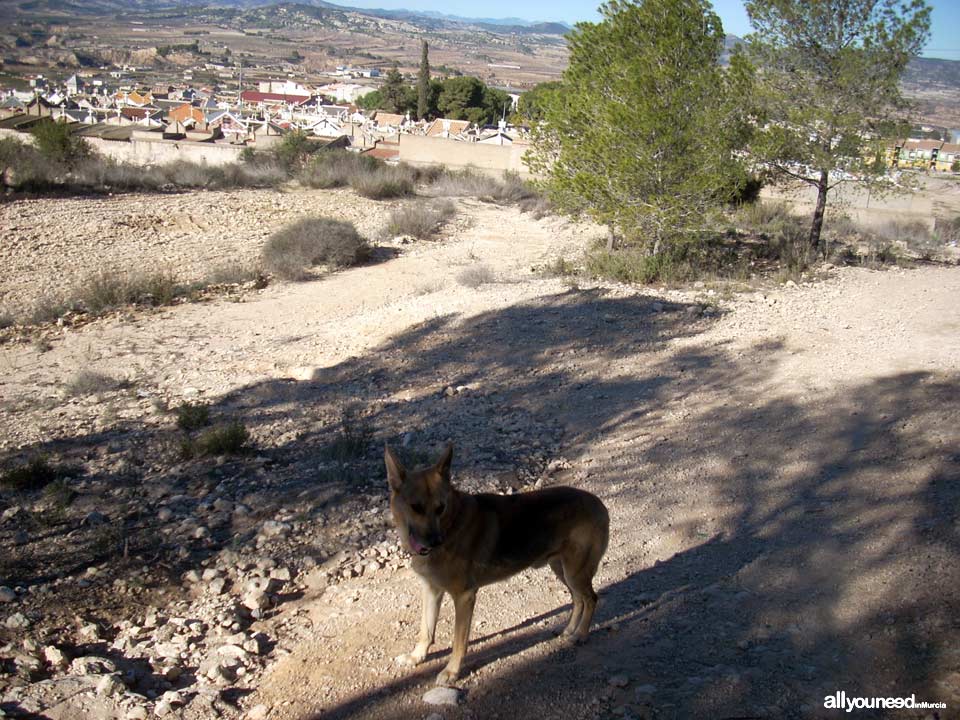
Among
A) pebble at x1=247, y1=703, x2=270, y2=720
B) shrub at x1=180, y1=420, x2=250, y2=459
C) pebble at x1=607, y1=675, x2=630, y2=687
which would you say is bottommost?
shrub at x1=180, y1=420, x2=250, y2=459

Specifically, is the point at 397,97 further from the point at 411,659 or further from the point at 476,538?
the point at 476,538

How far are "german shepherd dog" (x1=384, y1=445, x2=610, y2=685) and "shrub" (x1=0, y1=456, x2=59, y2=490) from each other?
14.0 ft

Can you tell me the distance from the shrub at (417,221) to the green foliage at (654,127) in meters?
6.87

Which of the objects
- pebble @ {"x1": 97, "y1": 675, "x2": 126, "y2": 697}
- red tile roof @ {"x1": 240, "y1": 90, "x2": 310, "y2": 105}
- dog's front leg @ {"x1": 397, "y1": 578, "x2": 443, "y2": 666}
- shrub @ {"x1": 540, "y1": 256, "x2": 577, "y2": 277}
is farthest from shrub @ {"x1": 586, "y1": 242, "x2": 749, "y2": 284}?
red tile roof @ {"x1": 240, "y1": 90, "x2": 310, "y2": 105}

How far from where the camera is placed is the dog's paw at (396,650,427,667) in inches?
167

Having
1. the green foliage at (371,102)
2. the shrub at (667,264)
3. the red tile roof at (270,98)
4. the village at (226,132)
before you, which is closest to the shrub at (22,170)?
the village at (226,132)

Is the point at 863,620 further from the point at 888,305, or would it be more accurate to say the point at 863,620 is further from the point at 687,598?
the point at 888,305

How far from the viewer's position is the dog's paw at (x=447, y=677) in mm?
4039

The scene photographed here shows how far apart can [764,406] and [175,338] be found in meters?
9.32

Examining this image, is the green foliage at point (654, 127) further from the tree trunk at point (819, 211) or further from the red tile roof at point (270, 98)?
the red tile roof at point (270, 98)

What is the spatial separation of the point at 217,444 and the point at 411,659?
3819 mm

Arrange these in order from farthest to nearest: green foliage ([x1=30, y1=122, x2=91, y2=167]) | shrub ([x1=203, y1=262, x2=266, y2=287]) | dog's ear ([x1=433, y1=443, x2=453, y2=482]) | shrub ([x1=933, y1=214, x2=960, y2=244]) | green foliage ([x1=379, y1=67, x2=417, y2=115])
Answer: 1. green foliage ([x1=379, y1=67, x2=417, y2=115])
2. green foliage ([x1=30, y1=122, x2=91, y2=167])
3. shrub ([x1=933, y1=214, x2=960, y2=244])
4. shrub ([x1=203, y1=262, x2=266, y2=287])
5. dog's ear ([x1=433, y1=443, x2=453, y2=482])

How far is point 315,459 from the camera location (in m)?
7.36

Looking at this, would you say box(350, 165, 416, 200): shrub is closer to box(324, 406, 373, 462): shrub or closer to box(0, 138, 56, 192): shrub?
box(0, 138, 56, 192): shrub
